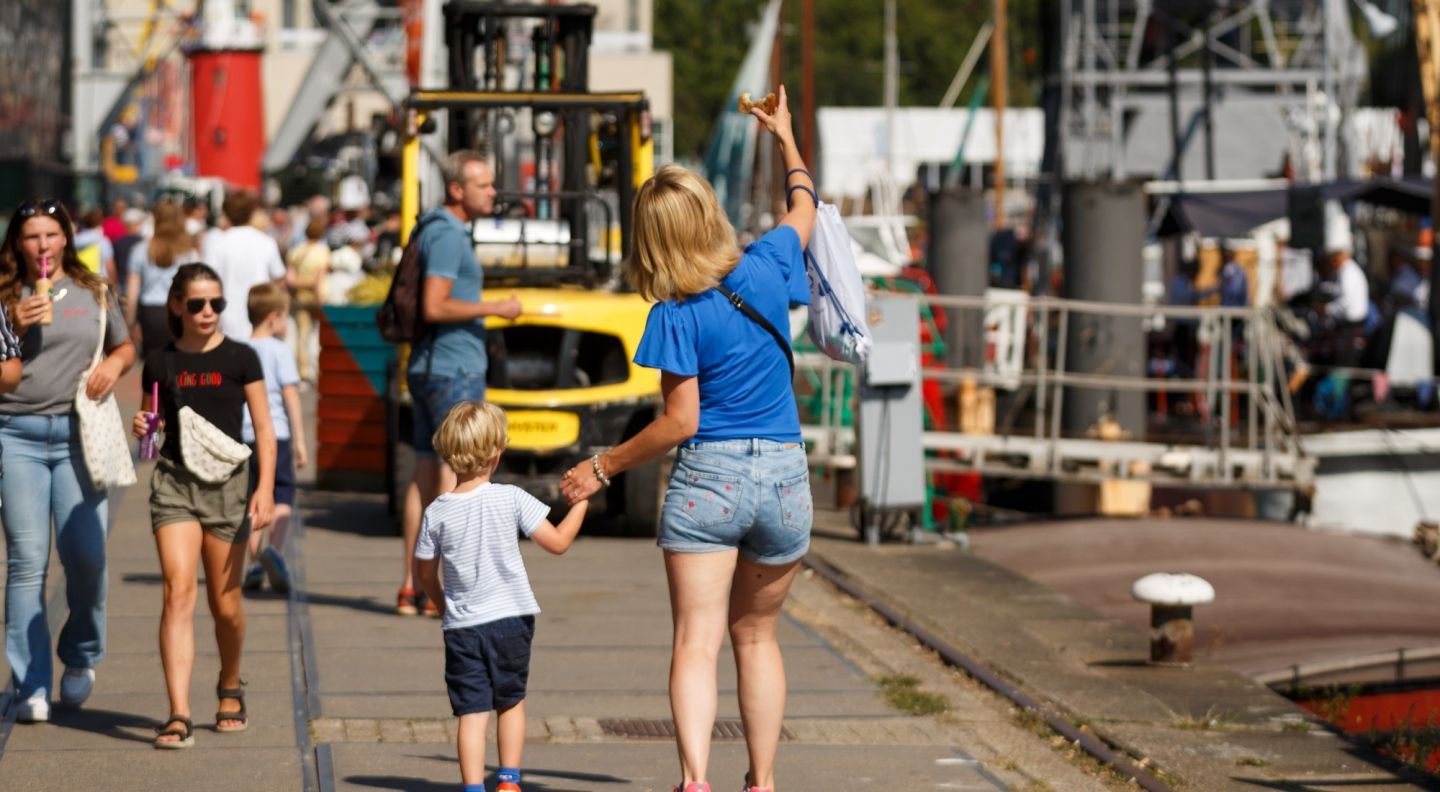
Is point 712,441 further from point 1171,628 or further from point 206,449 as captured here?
point 1171,628

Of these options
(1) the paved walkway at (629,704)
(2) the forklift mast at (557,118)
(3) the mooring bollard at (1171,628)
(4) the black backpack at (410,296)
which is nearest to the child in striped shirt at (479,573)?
(1) the paved walkway at (629,704)

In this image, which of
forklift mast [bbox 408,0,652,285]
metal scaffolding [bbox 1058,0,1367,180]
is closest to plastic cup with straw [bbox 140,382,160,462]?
forklift mast [bbox 408,0,652,285]

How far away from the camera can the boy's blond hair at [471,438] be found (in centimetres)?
628

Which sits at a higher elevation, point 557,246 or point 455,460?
point 557,246

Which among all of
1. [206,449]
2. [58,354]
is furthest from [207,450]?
[58,354]

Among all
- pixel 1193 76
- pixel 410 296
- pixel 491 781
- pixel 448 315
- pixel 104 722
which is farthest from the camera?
pixel 1193 76

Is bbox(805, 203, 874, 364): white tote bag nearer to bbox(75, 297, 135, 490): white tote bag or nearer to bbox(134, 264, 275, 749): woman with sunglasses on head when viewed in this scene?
bbox(134, 264, 275, 749): woman with sunglasses on head

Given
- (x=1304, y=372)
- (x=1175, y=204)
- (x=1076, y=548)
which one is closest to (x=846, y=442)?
(x=1076, y=548)

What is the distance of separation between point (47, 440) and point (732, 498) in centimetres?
279

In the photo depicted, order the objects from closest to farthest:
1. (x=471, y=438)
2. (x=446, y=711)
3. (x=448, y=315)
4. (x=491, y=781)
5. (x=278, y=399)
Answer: (x=471, y=438), (x=491, y=781), (x=446, y=711), (x=448, y=315), (x=278, y=399)

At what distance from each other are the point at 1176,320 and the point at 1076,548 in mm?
8814

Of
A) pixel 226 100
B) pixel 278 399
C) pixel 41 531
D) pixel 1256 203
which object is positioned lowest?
pixel 41 531

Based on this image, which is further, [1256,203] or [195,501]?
[1256,203]

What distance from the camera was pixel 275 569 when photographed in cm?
1062
